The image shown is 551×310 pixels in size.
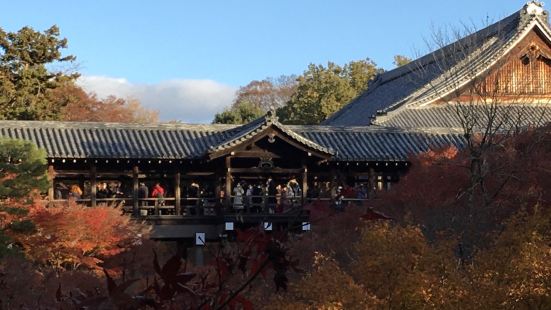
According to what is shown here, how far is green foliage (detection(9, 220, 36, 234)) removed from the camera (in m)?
19.7

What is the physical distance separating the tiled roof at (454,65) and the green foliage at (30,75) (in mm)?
A: 14316

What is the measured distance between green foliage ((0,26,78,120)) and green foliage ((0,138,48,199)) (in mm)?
22016

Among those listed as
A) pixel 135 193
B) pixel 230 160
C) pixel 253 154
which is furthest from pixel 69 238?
pixel 230 160

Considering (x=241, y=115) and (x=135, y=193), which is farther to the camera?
(x=241, y=115)

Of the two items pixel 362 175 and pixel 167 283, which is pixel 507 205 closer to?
pixel 362 175

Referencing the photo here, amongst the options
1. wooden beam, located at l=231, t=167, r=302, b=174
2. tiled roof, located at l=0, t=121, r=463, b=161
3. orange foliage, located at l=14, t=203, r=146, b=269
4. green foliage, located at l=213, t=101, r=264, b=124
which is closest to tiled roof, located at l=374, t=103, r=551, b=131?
tiled roof, located at l=0, t=121, r=463, b=161

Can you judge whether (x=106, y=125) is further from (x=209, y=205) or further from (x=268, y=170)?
(x=268, y=170)

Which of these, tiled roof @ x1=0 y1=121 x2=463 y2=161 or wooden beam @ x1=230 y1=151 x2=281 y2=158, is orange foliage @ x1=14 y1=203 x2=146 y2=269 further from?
wooden beam @ x1=230 y1=151 x2=281 y2=158

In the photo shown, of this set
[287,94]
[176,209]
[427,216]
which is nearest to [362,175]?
[176,209]

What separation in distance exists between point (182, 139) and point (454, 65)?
39.0ft

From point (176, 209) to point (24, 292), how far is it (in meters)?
14.5

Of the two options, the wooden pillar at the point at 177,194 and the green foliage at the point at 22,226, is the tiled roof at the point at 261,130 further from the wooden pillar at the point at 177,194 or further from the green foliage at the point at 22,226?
the green foliage at the point at 22,226

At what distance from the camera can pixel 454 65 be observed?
3538 cm

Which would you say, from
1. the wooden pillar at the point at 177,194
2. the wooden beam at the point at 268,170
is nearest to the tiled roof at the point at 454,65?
the wooden beam at the point at 268,170
